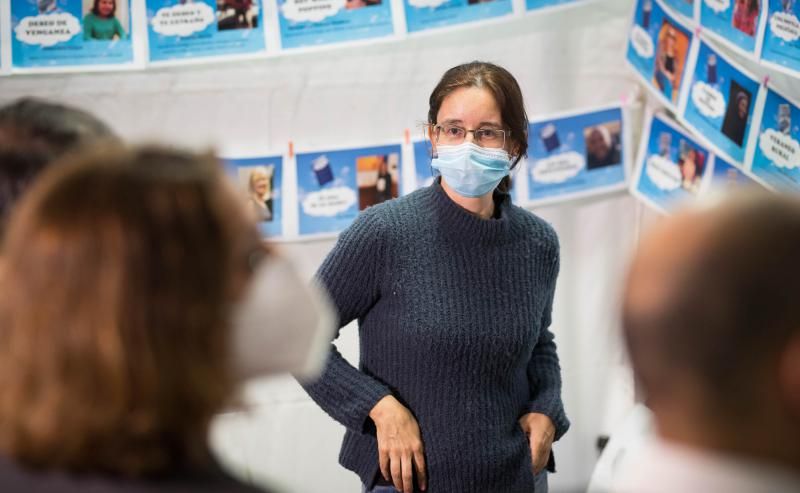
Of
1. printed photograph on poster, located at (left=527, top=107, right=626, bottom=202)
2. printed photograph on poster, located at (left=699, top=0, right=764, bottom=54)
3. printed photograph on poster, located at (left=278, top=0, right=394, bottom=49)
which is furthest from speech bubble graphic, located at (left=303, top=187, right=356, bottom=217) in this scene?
printed photograph on poster, located at (left=699, top=0, right=764, bottom=54)

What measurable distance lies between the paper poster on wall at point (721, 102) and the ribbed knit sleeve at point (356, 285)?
1063mm

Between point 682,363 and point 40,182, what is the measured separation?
0.59 meters

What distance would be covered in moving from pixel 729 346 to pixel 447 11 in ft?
6.42

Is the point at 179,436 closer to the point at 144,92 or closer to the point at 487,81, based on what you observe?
the point at 487,81

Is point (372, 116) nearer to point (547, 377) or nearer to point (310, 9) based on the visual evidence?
point (310, 9)

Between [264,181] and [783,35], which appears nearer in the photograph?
[783,35]

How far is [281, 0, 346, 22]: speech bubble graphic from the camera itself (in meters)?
2.54

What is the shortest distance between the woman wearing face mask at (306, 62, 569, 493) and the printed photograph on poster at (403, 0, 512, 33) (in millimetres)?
780

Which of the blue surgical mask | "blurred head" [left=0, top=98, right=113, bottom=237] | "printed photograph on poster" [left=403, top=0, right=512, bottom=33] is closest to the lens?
"blurred head" [left=0, top=98, right=113, bottom=237]

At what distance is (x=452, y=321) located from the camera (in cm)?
170

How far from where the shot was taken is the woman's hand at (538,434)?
1.78 metres

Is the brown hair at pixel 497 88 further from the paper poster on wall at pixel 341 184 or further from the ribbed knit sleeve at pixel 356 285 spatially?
the paper poster on wall at pixel 341 184

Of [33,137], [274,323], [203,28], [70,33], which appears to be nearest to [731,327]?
[274,323]

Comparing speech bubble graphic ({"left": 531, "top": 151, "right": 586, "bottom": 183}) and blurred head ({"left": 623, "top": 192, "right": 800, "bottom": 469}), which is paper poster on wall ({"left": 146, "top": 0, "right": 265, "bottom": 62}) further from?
blurred head ({"left": 623, "top": 192, "right": 800, "bottom": 469})
